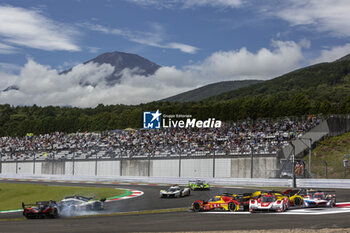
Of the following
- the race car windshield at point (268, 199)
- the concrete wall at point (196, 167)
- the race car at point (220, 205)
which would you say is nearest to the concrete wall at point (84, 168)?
the concrete wall at point (196, 167)

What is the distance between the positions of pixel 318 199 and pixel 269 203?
7.85ft

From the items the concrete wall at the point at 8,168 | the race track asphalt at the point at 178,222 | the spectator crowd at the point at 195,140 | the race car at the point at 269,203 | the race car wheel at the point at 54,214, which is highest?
the spectator crowd at the point at 195,140

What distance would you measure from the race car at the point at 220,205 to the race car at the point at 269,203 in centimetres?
98

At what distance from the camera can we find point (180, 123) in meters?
62.5

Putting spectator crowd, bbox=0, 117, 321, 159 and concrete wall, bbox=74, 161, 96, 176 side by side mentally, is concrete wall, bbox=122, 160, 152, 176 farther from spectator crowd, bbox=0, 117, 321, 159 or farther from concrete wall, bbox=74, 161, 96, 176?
concrete wall, bbox=74, 161, 96, 176

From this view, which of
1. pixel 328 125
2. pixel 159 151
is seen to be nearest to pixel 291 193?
pixel 159 151

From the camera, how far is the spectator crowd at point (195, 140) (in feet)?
149

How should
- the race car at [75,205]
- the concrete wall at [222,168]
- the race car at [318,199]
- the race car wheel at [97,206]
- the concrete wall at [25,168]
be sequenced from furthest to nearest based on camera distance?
the concrete wall at [25,168] → the concrete wall at [222,168] → the race car wheel at [97,206] → the race car at [75,205] → the race car at [318,199]

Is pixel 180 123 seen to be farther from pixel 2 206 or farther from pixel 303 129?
pixel 2 206

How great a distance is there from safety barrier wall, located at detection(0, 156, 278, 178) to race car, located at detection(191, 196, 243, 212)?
677 inches

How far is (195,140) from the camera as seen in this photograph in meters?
54.4

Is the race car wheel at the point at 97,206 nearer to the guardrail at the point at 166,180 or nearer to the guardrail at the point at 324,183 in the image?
the guardrail at the point at 324,183

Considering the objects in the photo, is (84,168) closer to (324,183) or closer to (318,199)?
(324,183)

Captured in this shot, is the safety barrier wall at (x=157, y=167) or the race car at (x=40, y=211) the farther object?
the safety barrier wall at (x=157, y=167)
